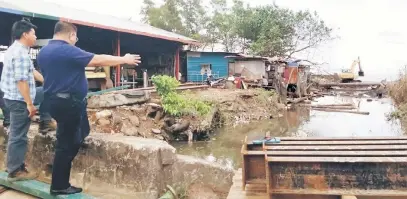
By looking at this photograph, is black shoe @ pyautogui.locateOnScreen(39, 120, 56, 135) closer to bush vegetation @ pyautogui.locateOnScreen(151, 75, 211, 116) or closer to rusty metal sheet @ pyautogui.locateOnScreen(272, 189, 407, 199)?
rusty metal sheet @ pyautogui.locateOnScreen(272, 189, 407, 199)

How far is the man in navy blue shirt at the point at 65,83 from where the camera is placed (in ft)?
10.3

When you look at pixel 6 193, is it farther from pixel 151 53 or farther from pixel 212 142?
pixel 151 53

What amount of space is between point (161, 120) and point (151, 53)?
22.1 feet

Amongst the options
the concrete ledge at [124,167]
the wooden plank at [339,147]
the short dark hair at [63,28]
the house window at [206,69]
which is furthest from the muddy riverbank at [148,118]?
the wooden plank at [339,147]

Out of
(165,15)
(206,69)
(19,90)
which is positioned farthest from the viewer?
(165,15)

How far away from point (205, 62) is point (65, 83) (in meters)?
18.7

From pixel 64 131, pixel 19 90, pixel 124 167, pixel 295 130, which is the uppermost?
pixel 19 90

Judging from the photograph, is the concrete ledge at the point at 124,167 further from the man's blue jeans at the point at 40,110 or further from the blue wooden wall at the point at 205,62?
the blue wooden wall at the point at 205,62

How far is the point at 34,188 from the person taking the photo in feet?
11.6

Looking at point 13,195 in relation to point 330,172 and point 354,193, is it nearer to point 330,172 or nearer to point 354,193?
point 330,172

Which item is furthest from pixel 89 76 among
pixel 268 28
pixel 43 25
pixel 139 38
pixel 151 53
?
pixel 268 28

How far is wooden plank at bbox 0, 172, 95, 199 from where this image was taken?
340cm

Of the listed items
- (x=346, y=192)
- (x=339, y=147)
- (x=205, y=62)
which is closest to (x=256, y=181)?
(x=346, y=192)

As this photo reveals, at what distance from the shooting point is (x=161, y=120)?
1166cm
